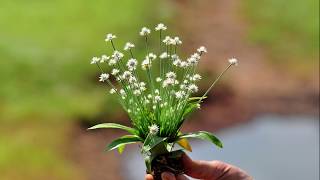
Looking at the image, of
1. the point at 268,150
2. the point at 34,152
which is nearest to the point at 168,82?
the point at 34,152

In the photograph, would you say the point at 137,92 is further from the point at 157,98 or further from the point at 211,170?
the point at 211,170

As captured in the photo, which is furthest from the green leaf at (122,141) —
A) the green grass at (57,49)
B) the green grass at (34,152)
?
the green grass at (57,49)

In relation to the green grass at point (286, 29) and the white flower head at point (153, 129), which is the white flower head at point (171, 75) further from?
the green grass at point (286, 29)

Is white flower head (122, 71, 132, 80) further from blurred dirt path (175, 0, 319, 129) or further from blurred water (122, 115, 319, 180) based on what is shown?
blurred dirt path (175, 0, 319, 129)

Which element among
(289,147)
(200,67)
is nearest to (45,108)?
(200,67)

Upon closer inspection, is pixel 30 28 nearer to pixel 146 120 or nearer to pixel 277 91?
pixel 277 91
